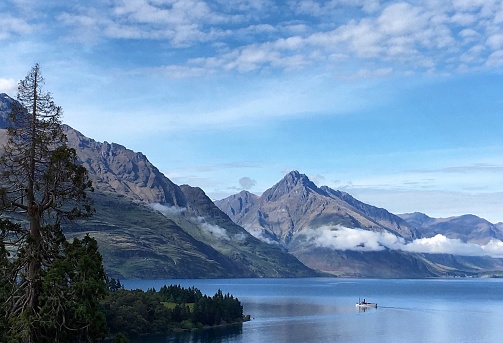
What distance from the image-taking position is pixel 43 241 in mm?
35781

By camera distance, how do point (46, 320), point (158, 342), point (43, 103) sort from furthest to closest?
1. point (158, 342)
2. point (43, 103)
3. point (46, 320)

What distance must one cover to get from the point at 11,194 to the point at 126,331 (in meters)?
173

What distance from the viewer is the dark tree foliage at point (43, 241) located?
3441cm

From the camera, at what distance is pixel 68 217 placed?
37219mm

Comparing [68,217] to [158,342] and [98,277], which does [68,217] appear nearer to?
[98,277]

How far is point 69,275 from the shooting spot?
116 ft

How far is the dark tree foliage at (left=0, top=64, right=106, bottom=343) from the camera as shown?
34.4 m

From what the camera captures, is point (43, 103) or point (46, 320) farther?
point (43, 103)

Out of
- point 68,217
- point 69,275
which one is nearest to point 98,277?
point 69,275

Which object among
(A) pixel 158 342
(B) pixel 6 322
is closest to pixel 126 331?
(A) pixel 158 342

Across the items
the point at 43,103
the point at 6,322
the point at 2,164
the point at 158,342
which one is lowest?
the point at 158,342

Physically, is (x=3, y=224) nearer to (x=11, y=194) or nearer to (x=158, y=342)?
(x=11, y=194)

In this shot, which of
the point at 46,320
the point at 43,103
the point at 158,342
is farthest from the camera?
the point at 158,342

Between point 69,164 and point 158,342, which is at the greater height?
point 69,164
